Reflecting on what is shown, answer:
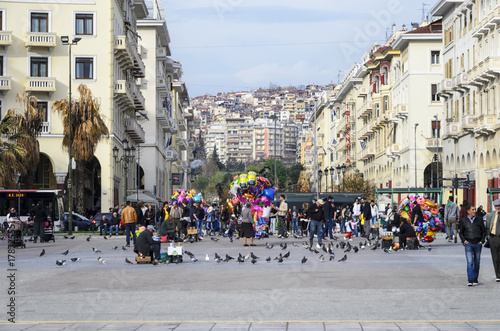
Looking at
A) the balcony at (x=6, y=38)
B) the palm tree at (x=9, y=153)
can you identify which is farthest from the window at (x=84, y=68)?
the palm tree at (x=9, y=153)

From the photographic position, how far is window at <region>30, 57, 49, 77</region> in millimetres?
61594

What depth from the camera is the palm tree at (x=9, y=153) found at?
5356 centimetres

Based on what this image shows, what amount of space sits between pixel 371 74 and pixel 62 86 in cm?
5350

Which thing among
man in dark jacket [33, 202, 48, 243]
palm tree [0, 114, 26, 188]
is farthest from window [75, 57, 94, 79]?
man in dark jacket [33, 202, 48, 243]

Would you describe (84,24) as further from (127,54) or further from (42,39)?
(127,54)

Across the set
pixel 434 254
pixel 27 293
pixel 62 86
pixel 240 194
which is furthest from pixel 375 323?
pixel 62 86

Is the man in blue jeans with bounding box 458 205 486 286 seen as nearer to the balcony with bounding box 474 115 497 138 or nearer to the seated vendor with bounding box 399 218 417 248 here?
the seated vendor with bounding box 399 218 417 248

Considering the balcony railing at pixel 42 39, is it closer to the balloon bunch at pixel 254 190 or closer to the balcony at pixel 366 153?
the balloon bunch at pixel 254 190

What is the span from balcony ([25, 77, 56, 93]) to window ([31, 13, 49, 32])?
10.2 feet

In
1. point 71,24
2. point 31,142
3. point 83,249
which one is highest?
point 71,24

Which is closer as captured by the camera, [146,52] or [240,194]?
[240,194]

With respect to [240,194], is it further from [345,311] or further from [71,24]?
[345,311]

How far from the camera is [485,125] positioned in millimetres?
59188

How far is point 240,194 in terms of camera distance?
42.8m
